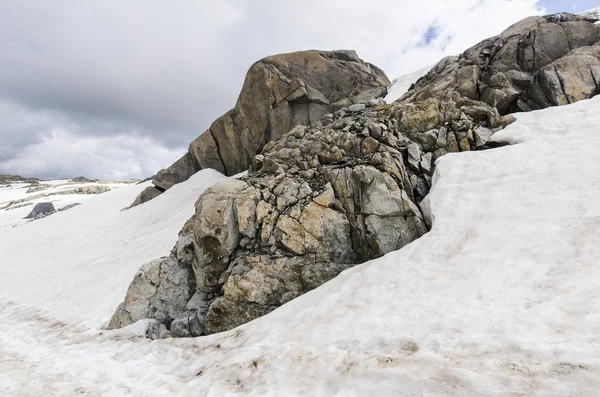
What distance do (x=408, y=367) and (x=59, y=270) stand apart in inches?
1021

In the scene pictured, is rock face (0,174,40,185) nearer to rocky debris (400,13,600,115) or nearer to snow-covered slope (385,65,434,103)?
snow-covered slope (385,65,434,103)

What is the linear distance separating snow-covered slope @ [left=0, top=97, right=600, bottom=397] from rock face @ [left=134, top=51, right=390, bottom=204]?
20.7 metres

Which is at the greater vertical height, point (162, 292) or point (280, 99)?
point (280, 99)

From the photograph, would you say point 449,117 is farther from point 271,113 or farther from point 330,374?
point 271,113

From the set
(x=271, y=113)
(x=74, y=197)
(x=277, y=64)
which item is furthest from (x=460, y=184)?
(x=74, y=197)

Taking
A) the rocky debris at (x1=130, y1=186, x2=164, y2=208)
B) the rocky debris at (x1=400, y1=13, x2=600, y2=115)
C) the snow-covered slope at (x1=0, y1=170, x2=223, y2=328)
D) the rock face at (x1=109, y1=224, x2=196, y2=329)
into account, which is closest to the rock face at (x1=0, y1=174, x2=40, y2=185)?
the snow-covered slope at (x1=0, y1=170, x2=223, y2=328)

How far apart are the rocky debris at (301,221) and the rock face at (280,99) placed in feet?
58.1

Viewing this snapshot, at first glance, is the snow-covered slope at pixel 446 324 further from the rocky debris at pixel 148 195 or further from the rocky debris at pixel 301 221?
the rocky debris at pixel 148 195

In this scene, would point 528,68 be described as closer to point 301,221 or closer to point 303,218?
point 303,218

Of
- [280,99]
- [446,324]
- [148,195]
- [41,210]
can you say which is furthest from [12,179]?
[446,324]

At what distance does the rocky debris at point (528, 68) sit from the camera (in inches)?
721

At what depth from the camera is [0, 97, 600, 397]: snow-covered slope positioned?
507 centimetres

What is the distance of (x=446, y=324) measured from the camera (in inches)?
244

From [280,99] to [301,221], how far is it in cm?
2221
